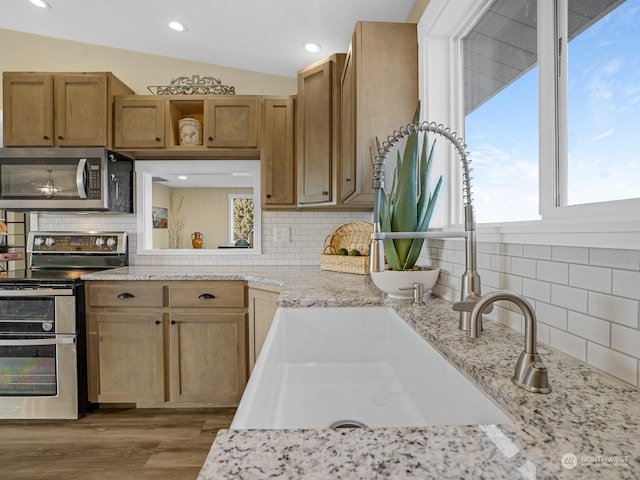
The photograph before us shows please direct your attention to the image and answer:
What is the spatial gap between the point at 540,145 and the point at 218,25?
225 cm

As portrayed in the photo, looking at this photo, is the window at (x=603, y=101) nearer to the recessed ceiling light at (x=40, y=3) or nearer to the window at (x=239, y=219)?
the recessed ceiling light at (x=40, y=3)

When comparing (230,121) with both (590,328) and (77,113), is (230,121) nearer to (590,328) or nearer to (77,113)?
(77,113)

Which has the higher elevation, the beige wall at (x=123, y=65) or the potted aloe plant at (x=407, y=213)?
the beige wall at (x=123, y=65)

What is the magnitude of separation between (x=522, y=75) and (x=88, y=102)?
274cm

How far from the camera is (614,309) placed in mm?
659

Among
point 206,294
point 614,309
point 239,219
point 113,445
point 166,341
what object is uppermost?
point 239,219

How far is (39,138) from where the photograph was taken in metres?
2.60

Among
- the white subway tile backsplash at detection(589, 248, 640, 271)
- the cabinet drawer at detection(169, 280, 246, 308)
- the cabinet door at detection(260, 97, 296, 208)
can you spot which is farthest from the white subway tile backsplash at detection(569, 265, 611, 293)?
the cabinet door at detection(260, 97, 296, 208)

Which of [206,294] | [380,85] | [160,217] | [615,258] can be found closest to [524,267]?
[615,258]

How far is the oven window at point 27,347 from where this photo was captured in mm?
2271

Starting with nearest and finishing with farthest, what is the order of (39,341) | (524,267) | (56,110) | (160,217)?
(524,267) < (39,341) < (56,110) < (160,217)

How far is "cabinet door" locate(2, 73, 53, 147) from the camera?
8.54ft

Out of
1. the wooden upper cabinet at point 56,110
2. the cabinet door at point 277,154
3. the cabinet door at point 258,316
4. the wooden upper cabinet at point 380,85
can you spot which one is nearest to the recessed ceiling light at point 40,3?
the wooden upper cabinet at point 56,110

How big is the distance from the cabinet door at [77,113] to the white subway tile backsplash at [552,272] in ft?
9.18
